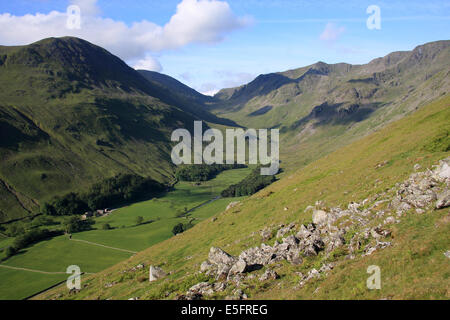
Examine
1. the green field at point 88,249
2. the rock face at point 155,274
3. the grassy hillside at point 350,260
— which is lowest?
the green field at point 88,249

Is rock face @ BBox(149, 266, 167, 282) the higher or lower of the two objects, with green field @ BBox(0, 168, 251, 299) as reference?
higher

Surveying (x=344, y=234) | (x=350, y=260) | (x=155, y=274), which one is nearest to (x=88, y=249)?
(x=155, y=274)

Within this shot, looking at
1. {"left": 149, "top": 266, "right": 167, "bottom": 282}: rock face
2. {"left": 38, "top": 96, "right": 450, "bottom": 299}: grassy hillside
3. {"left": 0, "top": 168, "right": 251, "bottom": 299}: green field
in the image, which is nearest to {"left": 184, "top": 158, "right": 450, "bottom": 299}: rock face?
{"left": 38, "top": 96, "right": 450, "bottom": 299}: grassy hillside

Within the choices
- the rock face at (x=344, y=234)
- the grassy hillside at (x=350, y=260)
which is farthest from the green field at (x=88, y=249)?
the rock face at (x=344, y=234)

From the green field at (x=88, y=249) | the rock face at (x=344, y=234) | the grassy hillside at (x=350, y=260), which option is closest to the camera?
the grassy hillside at (x=350, y=260)

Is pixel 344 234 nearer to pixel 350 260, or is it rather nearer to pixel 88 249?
pixel 350 260

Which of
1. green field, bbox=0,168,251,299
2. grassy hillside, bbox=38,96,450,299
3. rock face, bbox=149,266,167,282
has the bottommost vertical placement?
green field, bbox=0,168,251,299

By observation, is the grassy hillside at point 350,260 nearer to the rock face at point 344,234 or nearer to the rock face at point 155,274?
the rock face at point 344,234

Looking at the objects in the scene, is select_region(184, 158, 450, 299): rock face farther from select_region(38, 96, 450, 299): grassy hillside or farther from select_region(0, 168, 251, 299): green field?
select_region(0, 168, 251, 299): green field

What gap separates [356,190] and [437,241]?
2146cm
